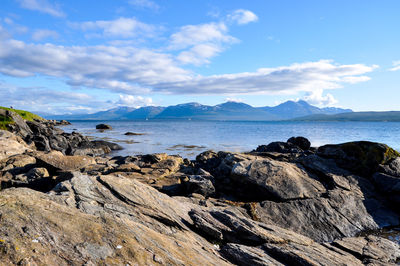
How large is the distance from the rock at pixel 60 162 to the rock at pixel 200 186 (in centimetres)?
955

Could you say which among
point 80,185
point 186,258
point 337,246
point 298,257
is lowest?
point 337,246

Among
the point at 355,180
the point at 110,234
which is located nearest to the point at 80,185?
the point at 110,234

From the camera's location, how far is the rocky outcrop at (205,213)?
6609mm

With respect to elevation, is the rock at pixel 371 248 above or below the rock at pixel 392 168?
below

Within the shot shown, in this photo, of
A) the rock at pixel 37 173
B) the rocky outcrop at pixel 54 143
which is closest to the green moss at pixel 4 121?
the rocky outcrop at pixel 54 143

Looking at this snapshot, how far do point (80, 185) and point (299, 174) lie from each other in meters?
13.6

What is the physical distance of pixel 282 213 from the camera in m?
14.5

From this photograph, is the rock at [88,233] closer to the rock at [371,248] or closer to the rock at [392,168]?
the rock at [371,248]

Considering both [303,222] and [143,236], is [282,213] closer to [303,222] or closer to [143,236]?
[303,222]

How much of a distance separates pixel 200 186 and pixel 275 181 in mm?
4747

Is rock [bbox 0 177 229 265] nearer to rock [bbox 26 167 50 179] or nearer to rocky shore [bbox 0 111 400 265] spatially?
rocky shore [bbox 0 111 400 265]

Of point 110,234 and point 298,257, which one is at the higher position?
point 110,234

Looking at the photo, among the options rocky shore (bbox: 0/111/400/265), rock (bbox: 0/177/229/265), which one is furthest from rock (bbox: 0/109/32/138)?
rock (bbox: 0/177/229/265)

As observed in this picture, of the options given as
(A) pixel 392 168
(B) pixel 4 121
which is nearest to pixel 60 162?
(A) pixel 392 168
